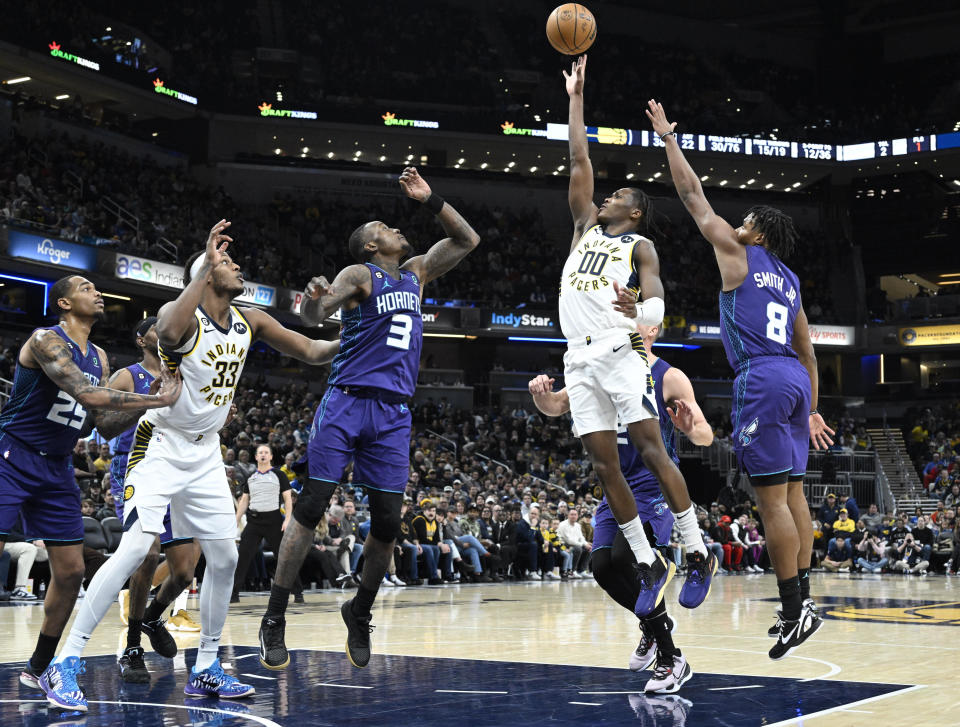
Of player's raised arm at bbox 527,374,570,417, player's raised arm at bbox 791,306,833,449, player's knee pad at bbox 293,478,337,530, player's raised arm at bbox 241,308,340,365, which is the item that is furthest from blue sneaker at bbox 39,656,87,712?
player's raised arm at bbox 791,306,833,449

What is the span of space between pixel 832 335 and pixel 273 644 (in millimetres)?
37988

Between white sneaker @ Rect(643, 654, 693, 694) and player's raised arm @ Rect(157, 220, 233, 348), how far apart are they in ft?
10.4

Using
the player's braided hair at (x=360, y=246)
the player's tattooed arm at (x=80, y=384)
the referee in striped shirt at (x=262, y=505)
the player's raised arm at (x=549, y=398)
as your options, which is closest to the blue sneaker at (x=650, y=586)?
the player's raised arm at (x=549, y=398)

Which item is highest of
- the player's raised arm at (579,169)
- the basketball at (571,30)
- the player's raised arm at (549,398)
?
the basketball at (571,30)

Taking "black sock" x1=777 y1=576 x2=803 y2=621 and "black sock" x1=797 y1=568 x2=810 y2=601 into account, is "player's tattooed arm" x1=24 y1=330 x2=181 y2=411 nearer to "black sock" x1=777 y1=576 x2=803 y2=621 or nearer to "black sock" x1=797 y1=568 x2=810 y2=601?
"black sock" x1=777 y1=576 x2=803 y2=621

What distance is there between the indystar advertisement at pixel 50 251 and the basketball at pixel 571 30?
64.3 feet

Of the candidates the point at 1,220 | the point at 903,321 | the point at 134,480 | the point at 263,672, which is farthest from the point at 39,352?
the point at 903,321

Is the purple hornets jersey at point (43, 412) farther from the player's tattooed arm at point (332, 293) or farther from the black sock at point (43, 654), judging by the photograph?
the player's tattooed arm at point (332, 293)

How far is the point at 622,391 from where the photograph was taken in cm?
599

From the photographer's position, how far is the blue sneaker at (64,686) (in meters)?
5.23

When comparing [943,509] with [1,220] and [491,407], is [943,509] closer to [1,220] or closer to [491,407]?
Answer: [491,407]

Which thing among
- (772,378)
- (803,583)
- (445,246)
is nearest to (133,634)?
(445,246)

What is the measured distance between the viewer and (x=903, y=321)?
41.4 m

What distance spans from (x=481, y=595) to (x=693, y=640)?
656 cm
